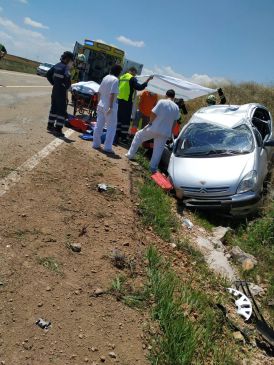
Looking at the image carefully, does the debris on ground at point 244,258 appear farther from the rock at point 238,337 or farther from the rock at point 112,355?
the rock at point 112,355

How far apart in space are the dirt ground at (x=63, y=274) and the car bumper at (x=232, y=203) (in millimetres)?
1616

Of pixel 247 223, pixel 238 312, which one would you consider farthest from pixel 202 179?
pixel 238 312

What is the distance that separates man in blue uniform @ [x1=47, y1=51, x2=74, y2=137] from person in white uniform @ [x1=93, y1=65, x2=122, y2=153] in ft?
3.04

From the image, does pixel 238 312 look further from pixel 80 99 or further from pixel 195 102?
pixel 195 102

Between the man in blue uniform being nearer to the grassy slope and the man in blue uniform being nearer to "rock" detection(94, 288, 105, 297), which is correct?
the grassy slope

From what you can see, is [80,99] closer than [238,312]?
No

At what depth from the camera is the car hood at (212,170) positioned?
23.5ft

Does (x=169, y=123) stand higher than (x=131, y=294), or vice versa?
(x=169, y=123)

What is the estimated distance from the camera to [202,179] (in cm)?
727

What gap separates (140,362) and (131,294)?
2.63ft

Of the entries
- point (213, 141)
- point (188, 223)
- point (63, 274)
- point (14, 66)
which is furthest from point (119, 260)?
point (14, 66)

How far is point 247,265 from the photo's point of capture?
5922 mm

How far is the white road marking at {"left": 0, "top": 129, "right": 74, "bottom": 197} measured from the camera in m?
5.32

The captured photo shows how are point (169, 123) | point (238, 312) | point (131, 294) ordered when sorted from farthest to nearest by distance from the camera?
point (169, 123) → point (238, 312) → point (131, 294)
